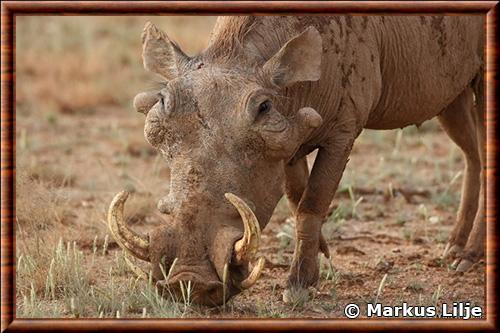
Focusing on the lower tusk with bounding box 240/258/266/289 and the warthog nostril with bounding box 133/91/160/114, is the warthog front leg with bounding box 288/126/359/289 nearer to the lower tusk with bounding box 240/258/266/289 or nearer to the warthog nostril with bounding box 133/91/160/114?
the lower tusk with bounding box 240/258/266/289

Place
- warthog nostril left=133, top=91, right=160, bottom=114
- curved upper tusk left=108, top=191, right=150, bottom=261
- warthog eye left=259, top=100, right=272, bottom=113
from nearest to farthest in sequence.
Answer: curved upper tusk left=108, top=191, right=150, bottom=261 < warthog eye left=259, top=100, right=272, bottom=113 < warthog nostril left=133, top=91, right=160, bottom=114

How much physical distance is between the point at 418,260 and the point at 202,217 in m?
2.60

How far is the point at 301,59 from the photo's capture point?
6.01m

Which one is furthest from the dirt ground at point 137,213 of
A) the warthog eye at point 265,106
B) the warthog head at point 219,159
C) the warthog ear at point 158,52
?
the warthog eye at point 265,106

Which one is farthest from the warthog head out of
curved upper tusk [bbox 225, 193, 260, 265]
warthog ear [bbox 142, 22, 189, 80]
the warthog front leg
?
the warthog front leg

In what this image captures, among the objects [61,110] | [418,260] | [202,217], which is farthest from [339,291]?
[61,110]

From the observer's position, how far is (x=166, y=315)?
18.4 feet

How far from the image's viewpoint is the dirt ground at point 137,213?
247 inches

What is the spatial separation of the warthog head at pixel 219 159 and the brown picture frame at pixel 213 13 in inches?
11.5

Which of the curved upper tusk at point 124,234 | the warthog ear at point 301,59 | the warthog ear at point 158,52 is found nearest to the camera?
the curved upper tusk at point 124,234

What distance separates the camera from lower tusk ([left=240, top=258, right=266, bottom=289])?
17.6 feet

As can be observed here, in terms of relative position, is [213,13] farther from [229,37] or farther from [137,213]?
[137,213]

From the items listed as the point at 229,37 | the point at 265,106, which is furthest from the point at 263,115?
the point at 229,37

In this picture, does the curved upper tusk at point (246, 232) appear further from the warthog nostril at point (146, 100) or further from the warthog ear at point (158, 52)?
the warthog ear at point (158, 52)
